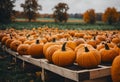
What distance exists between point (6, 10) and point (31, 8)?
28.7 m

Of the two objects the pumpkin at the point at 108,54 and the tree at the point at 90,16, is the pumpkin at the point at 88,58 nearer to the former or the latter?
the pumpkin at the point at 108,54

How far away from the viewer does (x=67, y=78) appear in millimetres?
3500

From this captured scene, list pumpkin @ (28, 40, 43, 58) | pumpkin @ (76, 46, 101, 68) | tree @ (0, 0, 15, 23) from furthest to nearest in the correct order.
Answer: tree @ (0, 0, 15, 23) → pumpkin @ (28, 40, 43, 58) → pumpkin @ (76, 46, 101, 68)

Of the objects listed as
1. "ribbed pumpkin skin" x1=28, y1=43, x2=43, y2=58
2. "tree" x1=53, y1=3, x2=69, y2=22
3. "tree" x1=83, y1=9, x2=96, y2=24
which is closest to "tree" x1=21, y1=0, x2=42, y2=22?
"tree" x1=53, y1=3, x2=69, y2=22

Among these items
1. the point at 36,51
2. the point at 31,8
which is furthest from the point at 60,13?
the point at 36,51

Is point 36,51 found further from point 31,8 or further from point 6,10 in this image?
point 31,8

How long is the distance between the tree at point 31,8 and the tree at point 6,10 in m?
19.7

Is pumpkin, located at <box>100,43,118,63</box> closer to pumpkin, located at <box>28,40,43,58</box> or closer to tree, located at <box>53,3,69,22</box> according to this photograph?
pumpkin, located at <box>28,40,43,58</box>

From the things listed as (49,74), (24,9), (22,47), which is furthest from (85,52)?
(24,9)

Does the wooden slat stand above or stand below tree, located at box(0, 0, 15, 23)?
below

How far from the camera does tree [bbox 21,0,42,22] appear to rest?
246ft

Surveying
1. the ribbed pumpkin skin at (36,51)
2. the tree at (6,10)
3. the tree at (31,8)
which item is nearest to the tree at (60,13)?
the tree at (31,8)

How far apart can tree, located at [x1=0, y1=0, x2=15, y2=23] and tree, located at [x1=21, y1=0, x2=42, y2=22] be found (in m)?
19.7

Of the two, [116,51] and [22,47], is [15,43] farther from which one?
[116,51]
